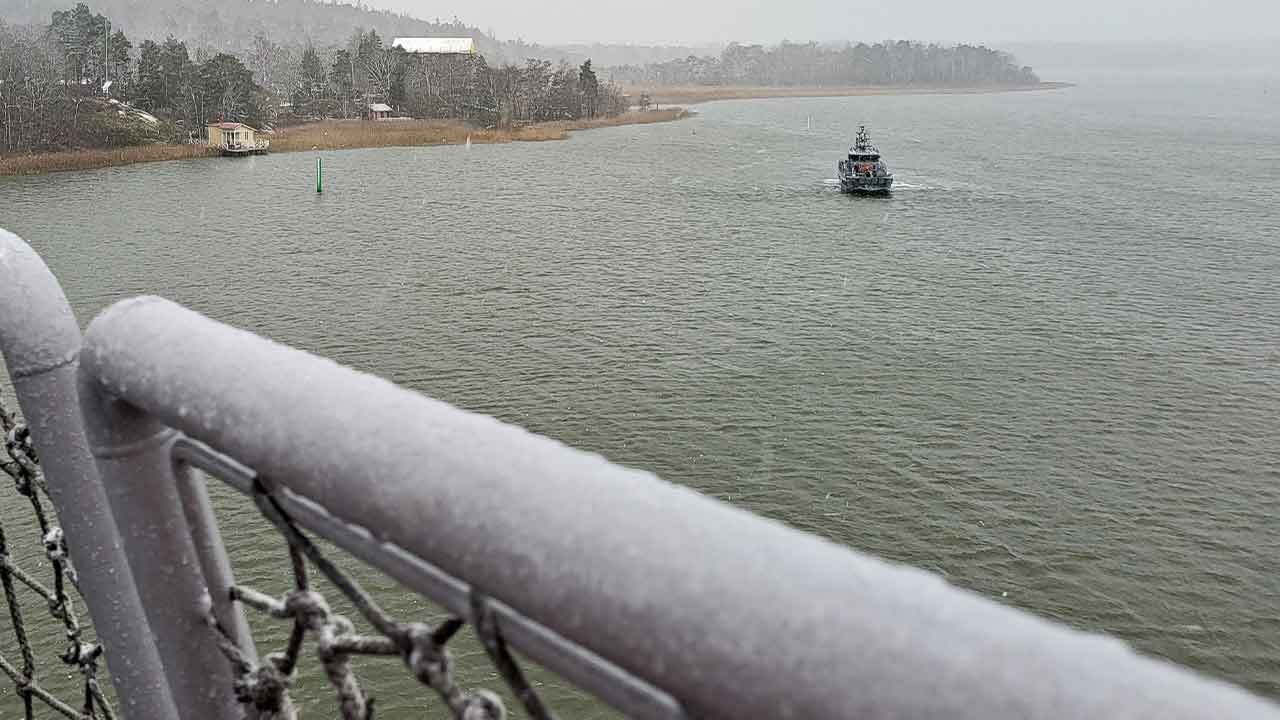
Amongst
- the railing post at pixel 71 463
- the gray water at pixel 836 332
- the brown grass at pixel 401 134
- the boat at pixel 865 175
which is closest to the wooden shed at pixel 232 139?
the brown grass at pixel 401 134

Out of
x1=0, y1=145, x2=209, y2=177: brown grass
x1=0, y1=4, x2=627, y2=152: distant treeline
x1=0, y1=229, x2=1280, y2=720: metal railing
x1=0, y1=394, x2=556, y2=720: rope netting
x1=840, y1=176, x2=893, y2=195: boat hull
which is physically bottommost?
x1=840, y1=176, x2=893, y2=195: boat hull

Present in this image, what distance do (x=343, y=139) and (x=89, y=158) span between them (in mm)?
18573

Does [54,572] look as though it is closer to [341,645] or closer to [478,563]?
[341,645]

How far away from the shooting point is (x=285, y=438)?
864 millimetres

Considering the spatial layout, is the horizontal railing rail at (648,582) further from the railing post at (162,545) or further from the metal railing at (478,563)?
the railing post at (162,545)

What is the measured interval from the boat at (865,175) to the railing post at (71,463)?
4644 cm

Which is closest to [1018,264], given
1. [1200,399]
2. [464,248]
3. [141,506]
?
[1200,399]

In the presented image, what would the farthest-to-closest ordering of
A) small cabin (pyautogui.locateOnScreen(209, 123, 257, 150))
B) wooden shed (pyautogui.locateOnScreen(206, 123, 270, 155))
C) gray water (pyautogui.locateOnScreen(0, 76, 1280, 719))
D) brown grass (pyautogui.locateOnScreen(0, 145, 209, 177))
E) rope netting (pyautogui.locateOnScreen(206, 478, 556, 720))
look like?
small cabin (pyautogui.locateOnScreen(209, 123, 257, 150)) < wooden shed (pyautogui.locateOnScreen(206, 123, 270, 155)) < brown grass (pyautogui.locateOnScreen(0, 145, 209, 177)) < gray water (pyautogui.locateOnScreen(0, 76, 1280, 719)) < rope netting (pyautogui.locateOnScreen(206, 478, 556, 720))

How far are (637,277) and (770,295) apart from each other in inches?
171

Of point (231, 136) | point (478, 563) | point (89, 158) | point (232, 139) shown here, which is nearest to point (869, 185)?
point (232, 139)

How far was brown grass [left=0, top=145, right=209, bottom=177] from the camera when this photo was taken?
48.3 meters

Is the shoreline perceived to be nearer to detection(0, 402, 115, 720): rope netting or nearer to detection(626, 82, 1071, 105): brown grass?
detection(626, 82, 1071, 105): brown grass

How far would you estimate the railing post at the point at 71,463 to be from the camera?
1.19 metres

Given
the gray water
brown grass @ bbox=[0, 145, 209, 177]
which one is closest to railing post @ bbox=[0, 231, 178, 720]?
the gray water
